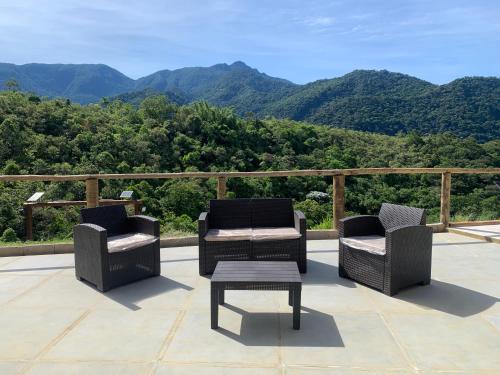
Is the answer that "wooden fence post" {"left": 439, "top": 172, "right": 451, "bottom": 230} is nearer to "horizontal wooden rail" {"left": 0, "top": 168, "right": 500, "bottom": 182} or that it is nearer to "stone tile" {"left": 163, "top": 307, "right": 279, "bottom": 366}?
"horizontal wooden rail" {"left": 0, "top": 168, "right": 500, "bottom": 182}

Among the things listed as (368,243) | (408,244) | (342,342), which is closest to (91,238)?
(342,342)

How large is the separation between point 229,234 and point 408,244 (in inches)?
→ 63.8

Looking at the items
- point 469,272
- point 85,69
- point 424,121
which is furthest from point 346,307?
point 85,69

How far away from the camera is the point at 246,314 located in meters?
2.91

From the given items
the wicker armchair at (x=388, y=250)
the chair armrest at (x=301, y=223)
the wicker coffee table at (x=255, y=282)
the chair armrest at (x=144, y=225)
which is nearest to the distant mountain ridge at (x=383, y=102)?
the wicker armchair at (x=388, y=250)

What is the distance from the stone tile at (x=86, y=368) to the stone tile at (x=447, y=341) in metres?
1.54

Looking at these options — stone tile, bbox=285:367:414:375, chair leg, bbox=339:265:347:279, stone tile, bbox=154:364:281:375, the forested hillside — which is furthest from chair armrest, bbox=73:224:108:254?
the forested hillside

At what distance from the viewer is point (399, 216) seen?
12.4 feet

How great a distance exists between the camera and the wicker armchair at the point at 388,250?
10.7ft

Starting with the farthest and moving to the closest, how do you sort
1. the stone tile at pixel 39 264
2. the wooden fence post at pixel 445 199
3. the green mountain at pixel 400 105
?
the green mountain at pixel 400 105
the wooden fence post at pixel 445 199
the stone tile at pixel 39 264

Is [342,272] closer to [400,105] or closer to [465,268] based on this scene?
[465,268]

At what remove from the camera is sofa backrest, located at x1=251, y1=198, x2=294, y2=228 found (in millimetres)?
4238

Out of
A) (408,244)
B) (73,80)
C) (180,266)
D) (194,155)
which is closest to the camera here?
(408,244)

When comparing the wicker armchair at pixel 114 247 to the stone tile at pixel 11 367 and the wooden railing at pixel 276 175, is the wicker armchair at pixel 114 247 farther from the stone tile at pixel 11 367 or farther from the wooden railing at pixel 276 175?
the stone tile at pixel 11 367
